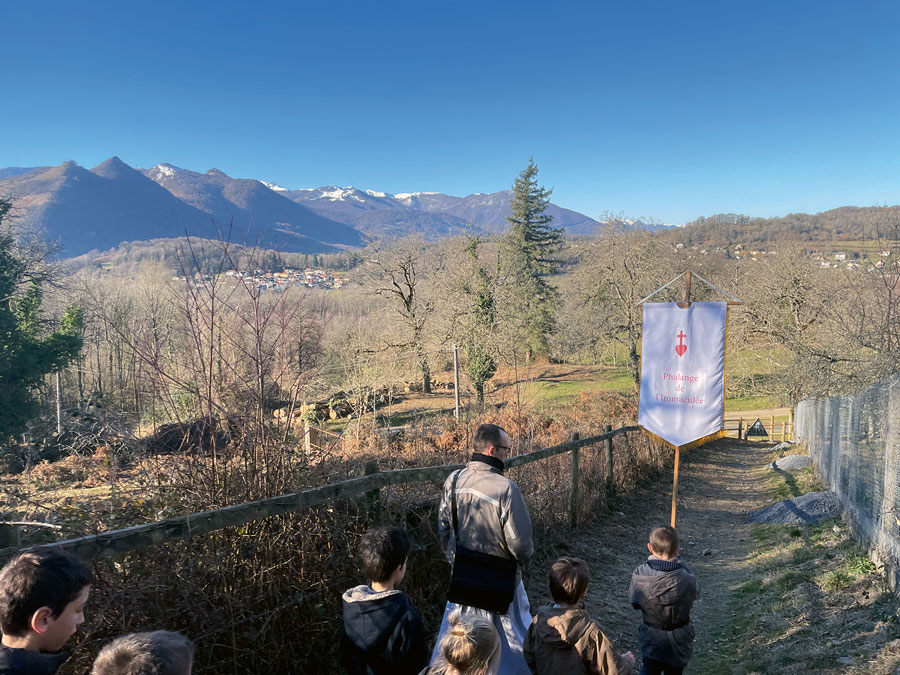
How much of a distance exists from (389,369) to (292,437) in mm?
27538

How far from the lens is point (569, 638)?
9.25 ft

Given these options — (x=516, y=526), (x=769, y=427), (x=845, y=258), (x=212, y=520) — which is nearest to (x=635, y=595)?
(x=516, y=526)

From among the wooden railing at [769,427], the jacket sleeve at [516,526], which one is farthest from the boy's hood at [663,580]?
the wooden railing at [769,427]

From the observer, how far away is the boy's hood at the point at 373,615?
8.59 feet

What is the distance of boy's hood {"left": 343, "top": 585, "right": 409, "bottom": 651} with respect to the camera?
2.62 m

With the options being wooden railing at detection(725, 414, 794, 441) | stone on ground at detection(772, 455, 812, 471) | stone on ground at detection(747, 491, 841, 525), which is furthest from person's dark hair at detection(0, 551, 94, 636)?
wooden railing at detection(725, 414, 794, 441)

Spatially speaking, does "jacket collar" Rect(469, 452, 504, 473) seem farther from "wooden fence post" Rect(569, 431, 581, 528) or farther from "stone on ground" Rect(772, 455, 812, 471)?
"stone on ground" Rect(772, 455, 812, 471)

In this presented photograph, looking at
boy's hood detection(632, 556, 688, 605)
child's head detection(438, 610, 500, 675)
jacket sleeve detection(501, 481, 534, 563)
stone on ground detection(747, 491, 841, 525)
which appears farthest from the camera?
stone on ground detection(747, 491, 841, 525)

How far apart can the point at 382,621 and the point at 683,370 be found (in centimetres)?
479

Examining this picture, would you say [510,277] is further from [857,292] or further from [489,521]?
[489,521]

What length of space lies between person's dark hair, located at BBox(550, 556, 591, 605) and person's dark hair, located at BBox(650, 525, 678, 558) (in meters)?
1.00

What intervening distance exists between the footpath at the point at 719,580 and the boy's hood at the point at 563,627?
255cm

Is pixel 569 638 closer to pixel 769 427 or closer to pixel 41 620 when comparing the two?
pixel 41 620

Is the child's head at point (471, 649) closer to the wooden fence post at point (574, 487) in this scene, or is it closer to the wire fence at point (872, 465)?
the wire fence at point (872, 465)
